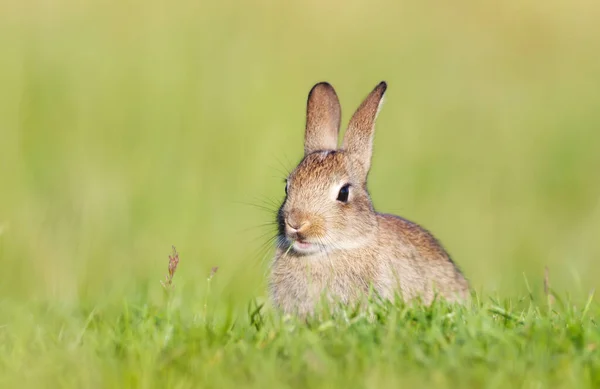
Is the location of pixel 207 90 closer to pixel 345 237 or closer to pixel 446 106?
pixel 446 106

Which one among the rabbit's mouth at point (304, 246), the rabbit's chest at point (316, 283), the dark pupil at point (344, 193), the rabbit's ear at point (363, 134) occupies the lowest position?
the rabbit's chest at point (316, 283)

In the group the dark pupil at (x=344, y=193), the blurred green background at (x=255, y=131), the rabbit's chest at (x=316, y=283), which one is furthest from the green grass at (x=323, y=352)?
the blurred green background at (x=255, y=131)

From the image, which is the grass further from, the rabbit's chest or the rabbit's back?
the rabbit's back

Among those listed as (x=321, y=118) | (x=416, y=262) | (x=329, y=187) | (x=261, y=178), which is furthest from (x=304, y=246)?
(x=261, y=178)

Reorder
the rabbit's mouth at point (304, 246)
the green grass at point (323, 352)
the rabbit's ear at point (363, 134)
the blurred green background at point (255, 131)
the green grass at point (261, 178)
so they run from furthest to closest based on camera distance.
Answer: the blurred green background at point (255, 131) < the rabbit's ear at point (363, 134) < the rabbit's mouth at point (304, 246) < the green grass at point (261, 178) < the green grass at point (323, 352)

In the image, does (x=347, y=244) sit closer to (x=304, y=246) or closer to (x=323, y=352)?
(x=304, y=246)

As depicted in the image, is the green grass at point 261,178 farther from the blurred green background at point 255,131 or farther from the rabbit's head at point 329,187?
the rabbit's head at point 329,187

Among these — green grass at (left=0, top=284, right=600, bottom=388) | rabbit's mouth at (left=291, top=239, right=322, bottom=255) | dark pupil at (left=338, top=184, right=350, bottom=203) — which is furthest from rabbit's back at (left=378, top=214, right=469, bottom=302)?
green grass at (left=0, top=284, right=600, bottom=388)
